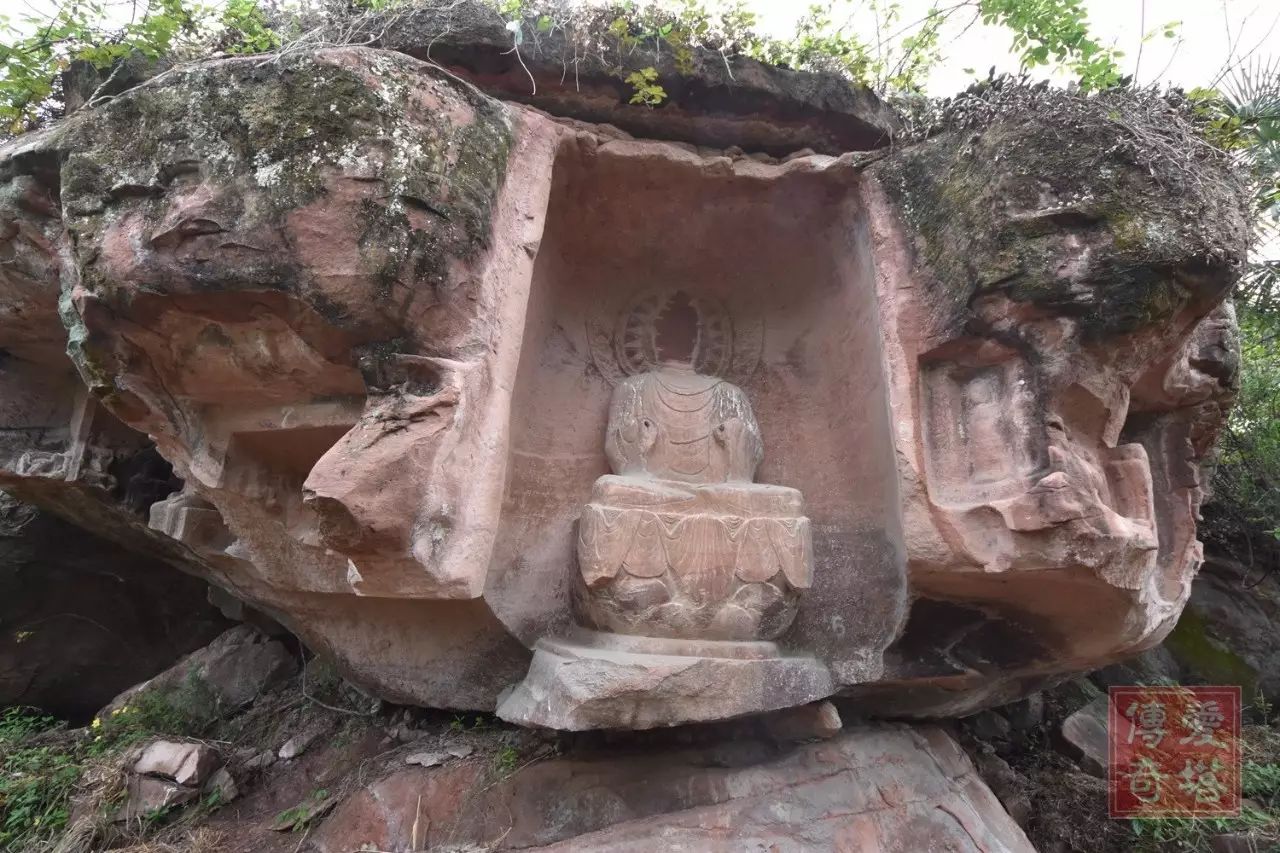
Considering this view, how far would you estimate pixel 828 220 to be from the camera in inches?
159

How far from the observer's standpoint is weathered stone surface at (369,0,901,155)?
11.3ft

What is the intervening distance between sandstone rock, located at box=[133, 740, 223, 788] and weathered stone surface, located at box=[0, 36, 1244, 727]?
0.85m

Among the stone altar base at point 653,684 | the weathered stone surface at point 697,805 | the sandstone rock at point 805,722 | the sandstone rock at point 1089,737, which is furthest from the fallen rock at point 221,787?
the sandstone rock at point 1089,737

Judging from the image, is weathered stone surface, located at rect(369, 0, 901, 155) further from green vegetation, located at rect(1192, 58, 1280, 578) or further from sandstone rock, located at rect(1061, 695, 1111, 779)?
sandstone rock, located at rect(1061, 695, 1111, 779)

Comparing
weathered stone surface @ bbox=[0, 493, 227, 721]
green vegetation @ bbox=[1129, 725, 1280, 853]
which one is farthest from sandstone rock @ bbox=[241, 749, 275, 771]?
green vegetation @ bbox=[1129, 725, 1280, 853]

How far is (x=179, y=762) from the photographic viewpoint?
4.04 metres

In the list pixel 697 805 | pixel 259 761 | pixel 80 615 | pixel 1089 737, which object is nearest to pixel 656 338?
pixel 697 805

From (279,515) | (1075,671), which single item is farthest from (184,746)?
(1075,671)

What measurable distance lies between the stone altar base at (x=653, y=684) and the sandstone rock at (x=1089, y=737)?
2947mm

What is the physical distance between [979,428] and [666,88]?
2.33 metres

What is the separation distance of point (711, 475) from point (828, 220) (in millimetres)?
1615

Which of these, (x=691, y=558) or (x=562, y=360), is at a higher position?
(x=562, y=360)

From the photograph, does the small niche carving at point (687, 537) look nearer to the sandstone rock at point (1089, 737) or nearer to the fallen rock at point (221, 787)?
the fallen rock at point (221, 787)

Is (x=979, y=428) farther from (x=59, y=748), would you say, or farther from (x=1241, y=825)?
(x=59, y=748)
